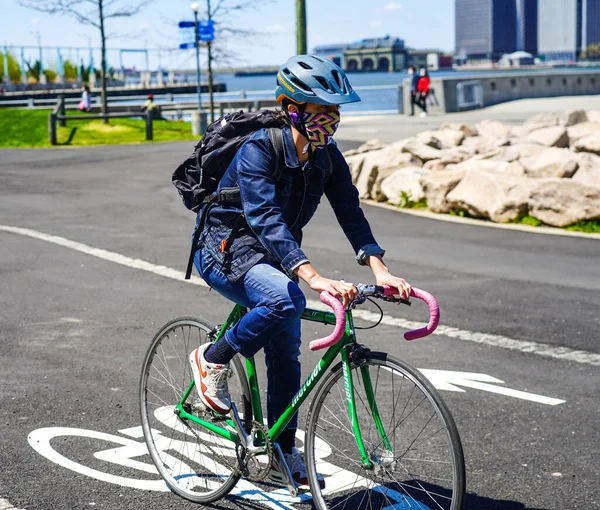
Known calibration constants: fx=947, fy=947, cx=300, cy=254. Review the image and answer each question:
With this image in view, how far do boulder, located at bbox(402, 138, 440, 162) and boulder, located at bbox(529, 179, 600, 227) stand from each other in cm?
440

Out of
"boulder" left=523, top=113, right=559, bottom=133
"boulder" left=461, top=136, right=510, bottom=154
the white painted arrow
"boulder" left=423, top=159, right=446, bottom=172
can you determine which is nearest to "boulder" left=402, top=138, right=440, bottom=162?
"boulder" left=423, top=159, right=446, bottom=172

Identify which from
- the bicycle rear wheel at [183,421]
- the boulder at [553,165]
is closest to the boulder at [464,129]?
the boulder at [553,165]

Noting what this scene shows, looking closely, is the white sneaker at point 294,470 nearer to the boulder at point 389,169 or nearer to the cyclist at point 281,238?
the cyclist at point 281,238

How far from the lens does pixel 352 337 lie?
3.61 m

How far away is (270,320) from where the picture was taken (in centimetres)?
372

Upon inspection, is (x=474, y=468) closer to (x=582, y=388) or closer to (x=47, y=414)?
(x=582, y=388)

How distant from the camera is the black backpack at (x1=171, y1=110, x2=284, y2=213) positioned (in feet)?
12.9

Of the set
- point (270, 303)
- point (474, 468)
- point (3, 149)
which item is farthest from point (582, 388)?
point (3, 149)

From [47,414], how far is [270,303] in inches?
91.6

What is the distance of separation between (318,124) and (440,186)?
36.7ft

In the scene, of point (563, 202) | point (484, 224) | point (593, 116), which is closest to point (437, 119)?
point (593, 116)

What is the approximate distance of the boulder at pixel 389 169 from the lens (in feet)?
53.6

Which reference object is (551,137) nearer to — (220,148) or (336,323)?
(220,148)

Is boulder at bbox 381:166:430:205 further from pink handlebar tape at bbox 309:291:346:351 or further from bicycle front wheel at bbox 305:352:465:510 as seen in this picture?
pink handlebar tape at bbox 309:291:346:351
